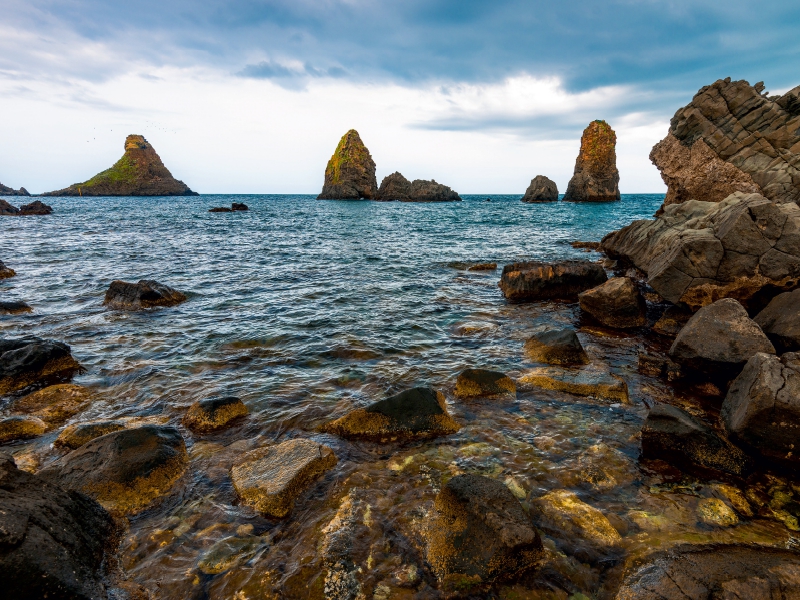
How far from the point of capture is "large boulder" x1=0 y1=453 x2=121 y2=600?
3264mm

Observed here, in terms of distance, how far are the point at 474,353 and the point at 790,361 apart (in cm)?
605

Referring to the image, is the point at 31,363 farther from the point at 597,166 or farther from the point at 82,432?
the point at 597,166

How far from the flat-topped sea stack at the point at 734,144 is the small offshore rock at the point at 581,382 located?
17.5 meters

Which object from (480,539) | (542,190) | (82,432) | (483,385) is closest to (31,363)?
(82,432)

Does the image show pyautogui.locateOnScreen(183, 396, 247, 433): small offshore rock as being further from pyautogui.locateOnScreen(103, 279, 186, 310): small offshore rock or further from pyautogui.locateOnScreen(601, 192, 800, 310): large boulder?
pyautogui.locateOnScreen(601, 192, 800, 310): large boulder

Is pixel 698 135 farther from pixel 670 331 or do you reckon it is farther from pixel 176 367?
pixel 176 367

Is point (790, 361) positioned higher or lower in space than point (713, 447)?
higher

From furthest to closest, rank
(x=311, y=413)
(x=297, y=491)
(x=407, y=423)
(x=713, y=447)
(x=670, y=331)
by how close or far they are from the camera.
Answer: (x=670, y=331) → (x=311, y=413) → (x=407, y=423) → (x=713, y=447) → (x=297, y=491)

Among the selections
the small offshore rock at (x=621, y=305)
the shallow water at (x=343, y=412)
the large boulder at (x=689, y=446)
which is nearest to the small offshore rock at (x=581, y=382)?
the shallow water at (x=343, y=412)

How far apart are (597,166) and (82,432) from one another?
417ft

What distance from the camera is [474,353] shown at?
34.7ft

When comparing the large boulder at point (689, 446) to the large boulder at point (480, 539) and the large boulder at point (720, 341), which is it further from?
the large boulder at point (480, 539)

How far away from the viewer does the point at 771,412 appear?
5680 mm

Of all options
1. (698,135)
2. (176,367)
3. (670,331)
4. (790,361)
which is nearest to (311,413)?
(176,367)
